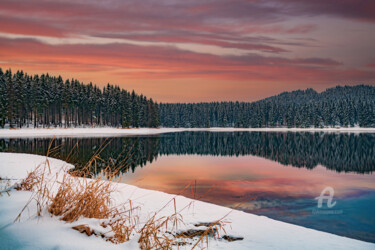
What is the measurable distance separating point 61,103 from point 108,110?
1661 cm

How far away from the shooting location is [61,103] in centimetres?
9125

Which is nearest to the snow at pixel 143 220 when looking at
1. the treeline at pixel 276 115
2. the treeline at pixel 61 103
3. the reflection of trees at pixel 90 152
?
the reflection of trees at pixel 90 152

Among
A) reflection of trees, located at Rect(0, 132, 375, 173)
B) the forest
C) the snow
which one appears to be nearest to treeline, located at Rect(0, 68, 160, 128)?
the forest

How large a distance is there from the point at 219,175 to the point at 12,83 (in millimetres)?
77943

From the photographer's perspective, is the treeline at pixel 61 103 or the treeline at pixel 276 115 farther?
the treeline at pixel 276 115

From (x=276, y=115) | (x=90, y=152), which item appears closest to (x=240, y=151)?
(x=90, y=152)

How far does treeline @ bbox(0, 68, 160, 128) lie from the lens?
249 ft

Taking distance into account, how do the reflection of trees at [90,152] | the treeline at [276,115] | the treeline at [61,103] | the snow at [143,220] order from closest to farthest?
the snow at [143,220]
the reflection of trees at [90,152]
the treeline at [61,103]
the treeline at [276,115]

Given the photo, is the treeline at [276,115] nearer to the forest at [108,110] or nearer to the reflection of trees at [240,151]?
the forest at [108,110]

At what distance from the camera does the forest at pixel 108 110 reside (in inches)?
3157

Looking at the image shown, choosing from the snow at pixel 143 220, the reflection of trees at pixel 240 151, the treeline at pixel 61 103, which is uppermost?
the treeline at pixel 61 103

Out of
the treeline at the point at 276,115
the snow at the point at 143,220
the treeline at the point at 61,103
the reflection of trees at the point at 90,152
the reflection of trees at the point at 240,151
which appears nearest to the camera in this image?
the snow at the point at 143,220

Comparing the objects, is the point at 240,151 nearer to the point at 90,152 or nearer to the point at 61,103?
the point at 90,152

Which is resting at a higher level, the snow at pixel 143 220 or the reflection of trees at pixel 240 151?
the snow at pixel 143 220
